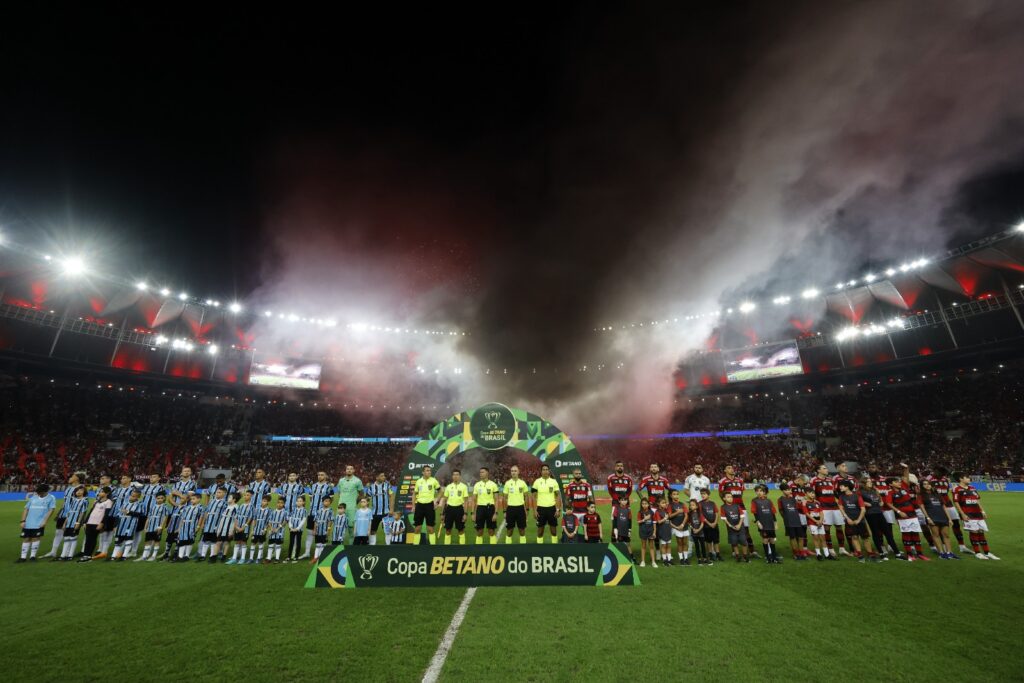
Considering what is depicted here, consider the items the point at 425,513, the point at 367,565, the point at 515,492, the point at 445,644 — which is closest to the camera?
the point at 445,644

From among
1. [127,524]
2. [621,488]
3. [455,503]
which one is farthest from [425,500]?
[127,524]

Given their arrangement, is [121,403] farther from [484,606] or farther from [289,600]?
[484,606]

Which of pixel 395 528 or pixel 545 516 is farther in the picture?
pixel 395 528

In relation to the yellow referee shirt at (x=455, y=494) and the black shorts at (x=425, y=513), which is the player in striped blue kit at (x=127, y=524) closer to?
the black shorts at (x=425, y=513)

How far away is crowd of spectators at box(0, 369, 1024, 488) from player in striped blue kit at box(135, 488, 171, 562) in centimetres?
1677

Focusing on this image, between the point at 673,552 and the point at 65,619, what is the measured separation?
12213 mm

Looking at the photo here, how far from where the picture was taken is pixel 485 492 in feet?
37.0

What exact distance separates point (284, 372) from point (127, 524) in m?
33.7

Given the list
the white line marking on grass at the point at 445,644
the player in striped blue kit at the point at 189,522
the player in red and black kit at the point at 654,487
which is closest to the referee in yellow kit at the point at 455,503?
Answer: the white line marking on grass at the point at 445,644

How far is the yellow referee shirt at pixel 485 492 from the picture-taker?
36.9 ft

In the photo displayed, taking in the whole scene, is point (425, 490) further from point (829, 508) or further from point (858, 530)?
point (858, 530)

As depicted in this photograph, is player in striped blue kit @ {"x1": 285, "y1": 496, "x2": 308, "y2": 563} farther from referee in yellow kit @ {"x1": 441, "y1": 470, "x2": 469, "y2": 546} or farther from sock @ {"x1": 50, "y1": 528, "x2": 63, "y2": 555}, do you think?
sock @ {"x1": 50, "y1": 528, "x2": 63, "y2": 555}

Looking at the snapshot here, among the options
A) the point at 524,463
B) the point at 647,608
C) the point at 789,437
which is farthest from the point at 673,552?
the point at 789,437

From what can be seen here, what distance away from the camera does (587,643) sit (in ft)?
18.5
